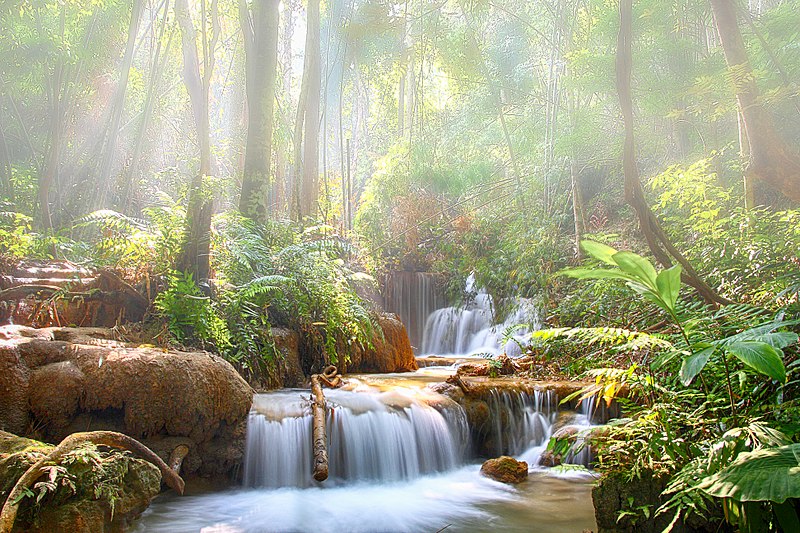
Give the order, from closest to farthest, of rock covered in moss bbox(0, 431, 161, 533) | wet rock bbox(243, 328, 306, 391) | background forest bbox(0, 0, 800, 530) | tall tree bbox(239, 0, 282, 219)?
rock covered in moss bbox(0, 431, 161, 533)
background forest bbox(0, 0, 800, 530)
wet rock bbox(243, 328, 306, 391)
tall tree bbox(239, 0, 282, 219)

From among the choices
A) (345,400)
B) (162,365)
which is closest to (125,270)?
(162,365)

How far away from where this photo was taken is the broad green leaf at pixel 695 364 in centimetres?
192

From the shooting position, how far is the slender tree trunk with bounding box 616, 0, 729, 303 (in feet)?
13.4

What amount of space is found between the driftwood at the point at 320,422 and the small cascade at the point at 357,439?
0.14 meters

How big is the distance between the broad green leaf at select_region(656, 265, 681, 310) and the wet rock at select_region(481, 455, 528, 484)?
150 inches

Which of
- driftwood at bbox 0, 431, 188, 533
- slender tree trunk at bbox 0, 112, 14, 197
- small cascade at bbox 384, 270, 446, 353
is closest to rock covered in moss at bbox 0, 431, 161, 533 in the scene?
driftwood at bbox 0, 431, 188, 533

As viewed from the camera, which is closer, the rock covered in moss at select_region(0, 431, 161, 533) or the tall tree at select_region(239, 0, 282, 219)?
the rock covered in moss at select_region(0, 431, 161, 533)

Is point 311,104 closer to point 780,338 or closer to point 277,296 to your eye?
point 277,296

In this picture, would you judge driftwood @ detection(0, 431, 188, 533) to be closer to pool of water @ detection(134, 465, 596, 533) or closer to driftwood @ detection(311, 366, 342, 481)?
pool of water @ detection(134, 465, 596, 533)

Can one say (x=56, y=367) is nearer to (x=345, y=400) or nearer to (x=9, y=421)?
(x=9, y=421)

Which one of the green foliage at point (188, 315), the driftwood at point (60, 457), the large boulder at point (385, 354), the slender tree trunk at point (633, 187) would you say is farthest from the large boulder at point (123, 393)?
the slender tree trunk at point (633, 187)

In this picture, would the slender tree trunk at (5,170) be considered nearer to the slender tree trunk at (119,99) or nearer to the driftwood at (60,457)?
the slender tree trunk at (119,99)

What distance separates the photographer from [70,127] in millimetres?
15891

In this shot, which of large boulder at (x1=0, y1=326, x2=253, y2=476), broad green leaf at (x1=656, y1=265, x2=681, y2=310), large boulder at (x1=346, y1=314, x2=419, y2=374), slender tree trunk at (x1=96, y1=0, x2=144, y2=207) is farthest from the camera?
slender tree trunk at (x1=96, y1=0, x2=144, y2=207)
